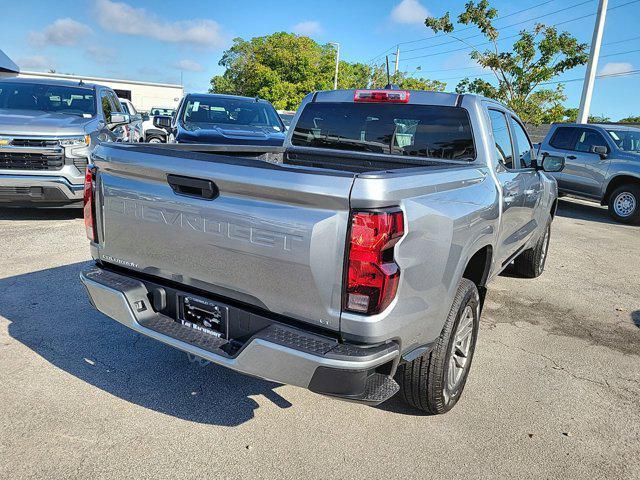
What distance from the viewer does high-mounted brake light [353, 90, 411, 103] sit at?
3.89m

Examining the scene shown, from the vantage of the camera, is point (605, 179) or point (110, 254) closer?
point (110, 254)

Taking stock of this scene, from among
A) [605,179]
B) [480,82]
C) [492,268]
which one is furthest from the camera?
[480,82]

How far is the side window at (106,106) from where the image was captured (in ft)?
26.9

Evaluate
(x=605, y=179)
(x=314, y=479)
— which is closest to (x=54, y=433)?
(x=314, y=479)

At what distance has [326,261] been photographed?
2.17 metres

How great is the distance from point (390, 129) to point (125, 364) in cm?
253

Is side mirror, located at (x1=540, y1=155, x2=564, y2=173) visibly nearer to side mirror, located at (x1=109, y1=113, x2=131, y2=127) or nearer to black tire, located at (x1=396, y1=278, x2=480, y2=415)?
black tire, located at (x1=396, y1=278, x2=480, y2=415)

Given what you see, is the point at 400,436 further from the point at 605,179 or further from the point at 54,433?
the point at 605,179

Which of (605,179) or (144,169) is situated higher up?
(144,169)

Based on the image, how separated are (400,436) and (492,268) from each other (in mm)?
1433

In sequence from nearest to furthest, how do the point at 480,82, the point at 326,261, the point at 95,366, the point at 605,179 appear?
the point at 326,261 < the point at 95,366 < the point at 605,179 < the point at 480,82

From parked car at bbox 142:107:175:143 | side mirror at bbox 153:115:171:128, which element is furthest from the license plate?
parked car at bbox 142:107:175:143

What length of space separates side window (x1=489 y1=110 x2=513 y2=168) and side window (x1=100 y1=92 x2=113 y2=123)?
6213 mm

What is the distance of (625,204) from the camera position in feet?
34.9
